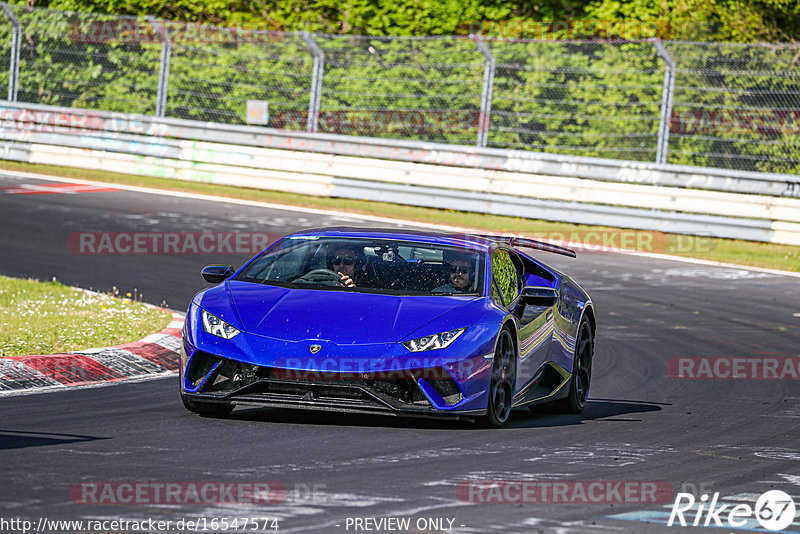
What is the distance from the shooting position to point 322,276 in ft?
29.6

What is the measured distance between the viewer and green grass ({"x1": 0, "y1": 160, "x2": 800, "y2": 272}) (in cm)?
2012

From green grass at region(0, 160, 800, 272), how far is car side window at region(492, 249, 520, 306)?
33.5 ft

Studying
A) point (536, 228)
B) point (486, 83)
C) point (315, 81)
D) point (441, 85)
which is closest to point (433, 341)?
point (536, 228)

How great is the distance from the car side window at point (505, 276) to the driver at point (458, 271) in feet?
A: 0.60

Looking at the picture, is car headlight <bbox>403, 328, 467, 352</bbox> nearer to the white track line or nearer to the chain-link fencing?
the white track line

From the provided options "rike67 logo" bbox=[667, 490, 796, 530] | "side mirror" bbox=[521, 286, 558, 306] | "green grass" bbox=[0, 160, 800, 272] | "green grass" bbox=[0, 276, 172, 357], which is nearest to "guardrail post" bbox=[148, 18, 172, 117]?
"green grass" bbox=[0, 160, 800, 272]

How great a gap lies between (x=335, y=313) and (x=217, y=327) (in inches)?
26.7

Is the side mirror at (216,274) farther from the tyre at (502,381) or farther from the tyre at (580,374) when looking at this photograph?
the tyre at (580,374)

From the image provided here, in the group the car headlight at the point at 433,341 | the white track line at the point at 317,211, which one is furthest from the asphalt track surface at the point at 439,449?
the white track line at the point at 317,211

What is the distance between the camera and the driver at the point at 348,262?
901 centimetres

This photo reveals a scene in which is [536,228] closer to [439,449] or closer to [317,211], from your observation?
[317,211]

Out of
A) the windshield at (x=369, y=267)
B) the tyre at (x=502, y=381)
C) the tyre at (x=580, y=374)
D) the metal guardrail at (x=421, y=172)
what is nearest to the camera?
the tyre at (x=502, y=381)

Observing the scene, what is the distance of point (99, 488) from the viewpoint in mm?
A: 6008

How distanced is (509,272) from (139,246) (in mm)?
8973
